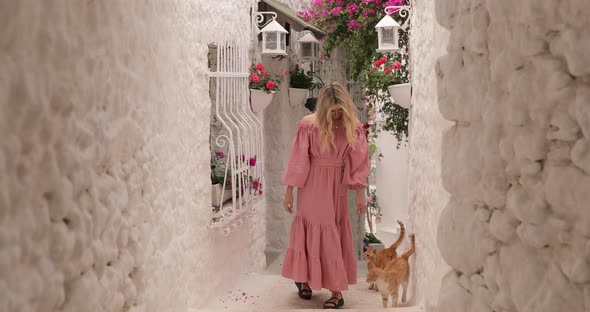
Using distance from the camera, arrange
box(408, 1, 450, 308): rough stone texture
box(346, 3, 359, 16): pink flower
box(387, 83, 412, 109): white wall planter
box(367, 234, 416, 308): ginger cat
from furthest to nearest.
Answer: box(346, 3, 359, 16): pink flower
box(387, 83, 412, 109): white wall planter
box(367, 234, 416, 308): ginger cat
box(408, 1, 450, 308): rough stone texture

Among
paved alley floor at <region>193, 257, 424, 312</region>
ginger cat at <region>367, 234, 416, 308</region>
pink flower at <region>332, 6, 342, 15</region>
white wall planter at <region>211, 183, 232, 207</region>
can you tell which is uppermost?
pink flower at <region>332, 6, 342, 15</region>

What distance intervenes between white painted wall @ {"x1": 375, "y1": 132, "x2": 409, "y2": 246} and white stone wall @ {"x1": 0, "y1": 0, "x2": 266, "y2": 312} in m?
5.24

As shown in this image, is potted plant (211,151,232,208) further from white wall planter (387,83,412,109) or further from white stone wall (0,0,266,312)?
white wall planter (387,83,412,109)

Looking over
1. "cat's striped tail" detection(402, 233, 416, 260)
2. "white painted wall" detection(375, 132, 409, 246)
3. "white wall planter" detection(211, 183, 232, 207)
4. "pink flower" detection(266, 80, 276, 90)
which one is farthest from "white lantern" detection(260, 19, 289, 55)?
"white painted wall" detection(375, 132, 409, 246)

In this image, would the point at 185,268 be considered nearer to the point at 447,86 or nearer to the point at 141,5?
the point at 141,5

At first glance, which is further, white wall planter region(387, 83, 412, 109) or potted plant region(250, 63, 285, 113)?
potted plant region(250, 63, 285, 113)

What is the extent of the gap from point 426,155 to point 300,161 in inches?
44.6

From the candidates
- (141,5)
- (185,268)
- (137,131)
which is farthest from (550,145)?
(185,268)

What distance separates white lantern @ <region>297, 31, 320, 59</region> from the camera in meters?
6.75

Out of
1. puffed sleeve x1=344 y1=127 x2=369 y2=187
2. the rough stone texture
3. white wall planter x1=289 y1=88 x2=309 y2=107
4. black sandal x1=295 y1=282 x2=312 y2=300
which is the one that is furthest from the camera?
white wall planter x1=289 y1=88 x2=309 y2=107

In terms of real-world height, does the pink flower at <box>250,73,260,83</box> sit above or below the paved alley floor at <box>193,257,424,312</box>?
above

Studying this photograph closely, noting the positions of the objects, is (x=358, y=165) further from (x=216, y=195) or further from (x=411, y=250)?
(x=216, y=195)

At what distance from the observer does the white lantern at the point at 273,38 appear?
5.52 metres

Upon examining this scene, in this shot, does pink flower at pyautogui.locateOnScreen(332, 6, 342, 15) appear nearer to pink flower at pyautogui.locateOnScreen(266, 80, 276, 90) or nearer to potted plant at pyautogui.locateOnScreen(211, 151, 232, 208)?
pink flower at pyautogui.locateOnScreen(266, 80, 276, 90)
